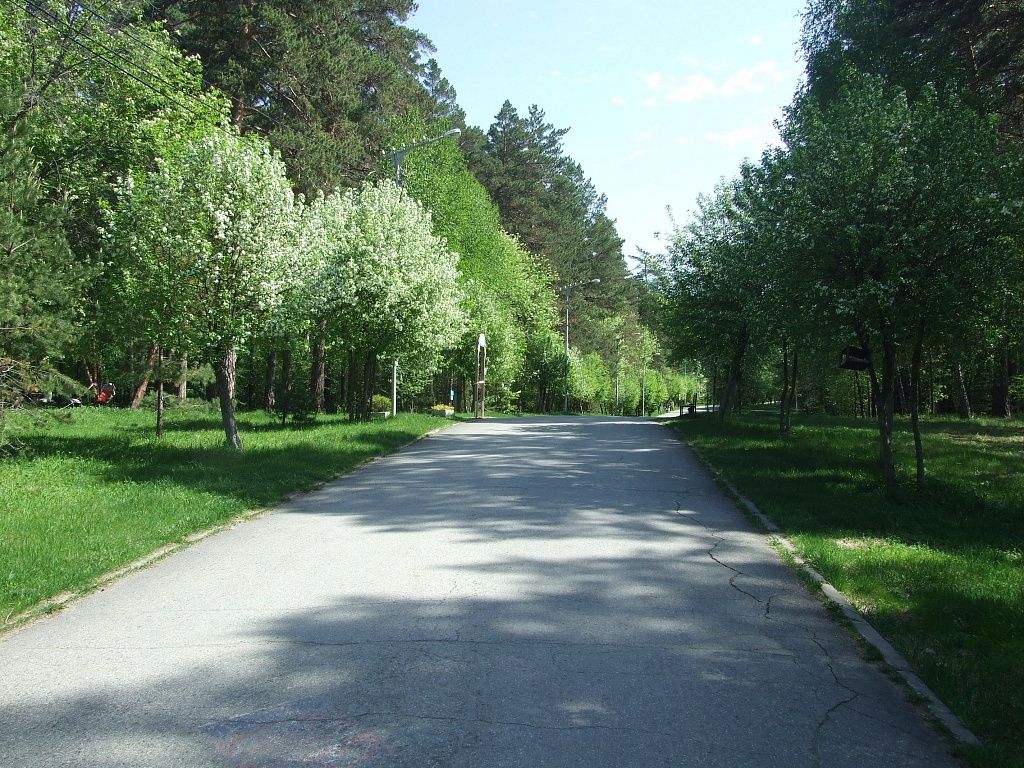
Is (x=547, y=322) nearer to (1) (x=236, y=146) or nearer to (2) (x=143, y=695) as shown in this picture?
(1) (x=236, y=146)

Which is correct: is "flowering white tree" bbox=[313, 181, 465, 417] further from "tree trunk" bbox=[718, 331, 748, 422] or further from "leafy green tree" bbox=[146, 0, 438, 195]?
"tree trunk" bbox=[718, 331, 748, 422]

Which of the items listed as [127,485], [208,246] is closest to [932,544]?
[127,485]

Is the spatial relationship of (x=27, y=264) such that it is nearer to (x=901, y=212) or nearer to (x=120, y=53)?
(x=120, y=53)

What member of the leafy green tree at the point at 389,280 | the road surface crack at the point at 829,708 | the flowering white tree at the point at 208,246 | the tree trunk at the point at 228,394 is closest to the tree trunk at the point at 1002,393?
the leafy green tree at the point at 389,280

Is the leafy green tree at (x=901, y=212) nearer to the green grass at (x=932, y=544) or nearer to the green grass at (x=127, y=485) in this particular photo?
the green grass at (x=932, y=544)

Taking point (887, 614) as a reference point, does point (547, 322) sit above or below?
above

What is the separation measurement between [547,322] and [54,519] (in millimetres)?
48155

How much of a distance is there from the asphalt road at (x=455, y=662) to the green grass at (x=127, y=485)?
0.56 metres

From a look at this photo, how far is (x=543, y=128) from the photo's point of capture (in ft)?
189

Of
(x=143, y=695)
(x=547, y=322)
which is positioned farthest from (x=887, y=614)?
(x=547, y=322)

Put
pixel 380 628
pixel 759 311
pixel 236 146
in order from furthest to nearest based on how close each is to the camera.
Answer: pixel 236 146
pixel 759 311
pixel 380 628

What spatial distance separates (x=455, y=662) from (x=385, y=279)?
19271mm

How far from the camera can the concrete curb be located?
4.23 metres

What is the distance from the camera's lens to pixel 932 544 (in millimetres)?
9031
